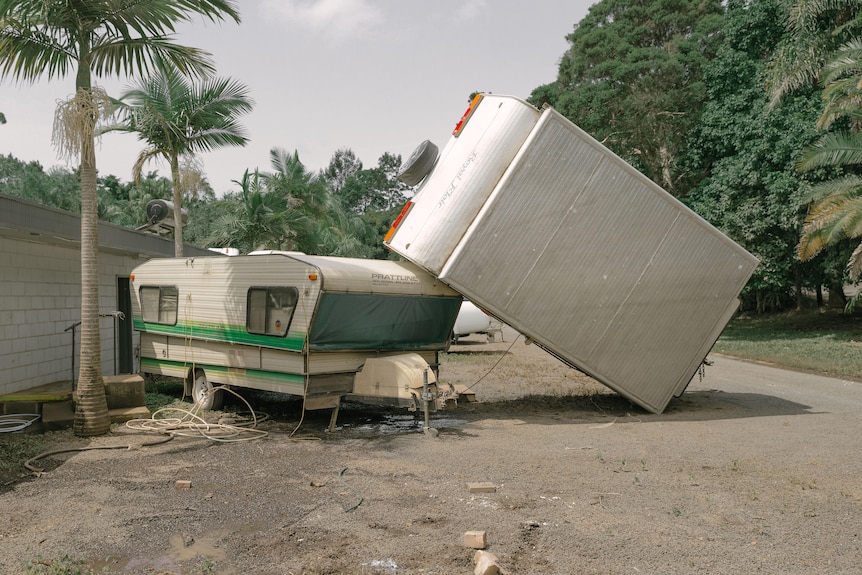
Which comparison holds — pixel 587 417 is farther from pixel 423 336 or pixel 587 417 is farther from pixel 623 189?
pixel 623 189

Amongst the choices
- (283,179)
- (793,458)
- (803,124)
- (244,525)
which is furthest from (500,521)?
(803,124)

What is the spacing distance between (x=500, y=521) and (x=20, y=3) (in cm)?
873

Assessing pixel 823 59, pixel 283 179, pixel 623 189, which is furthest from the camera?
pixel 283 179

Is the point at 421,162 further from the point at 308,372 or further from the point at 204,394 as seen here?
the point at 204,394

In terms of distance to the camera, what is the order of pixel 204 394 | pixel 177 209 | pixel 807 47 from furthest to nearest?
pixel 807 47 < pixel 177 209 < pixel 204 394

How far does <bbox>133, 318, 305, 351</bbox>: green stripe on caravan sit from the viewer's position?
9664 mm

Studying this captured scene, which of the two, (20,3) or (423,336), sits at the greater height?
(20,3)

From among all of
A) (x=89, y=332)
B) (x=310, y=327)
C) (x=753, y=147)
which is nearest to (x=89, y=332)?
(x=89, y=332)

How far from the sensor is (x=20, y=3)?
8.65 metres

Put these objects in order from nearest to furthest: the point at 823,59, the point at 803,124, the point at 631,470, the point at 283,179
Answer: the point at 631,470
the point at 823,59
the point at 803,124
the point at 283,179

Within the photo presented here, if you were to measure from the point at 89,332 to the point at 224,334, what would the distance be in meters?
2.02

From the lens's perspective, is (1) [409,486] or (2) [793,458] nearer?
(1) [409,486]

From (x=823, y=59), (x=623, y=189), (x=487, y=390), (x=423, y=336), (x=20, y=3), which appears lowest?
(x=487, y=390)

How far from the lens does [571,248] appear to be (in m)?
10.2
